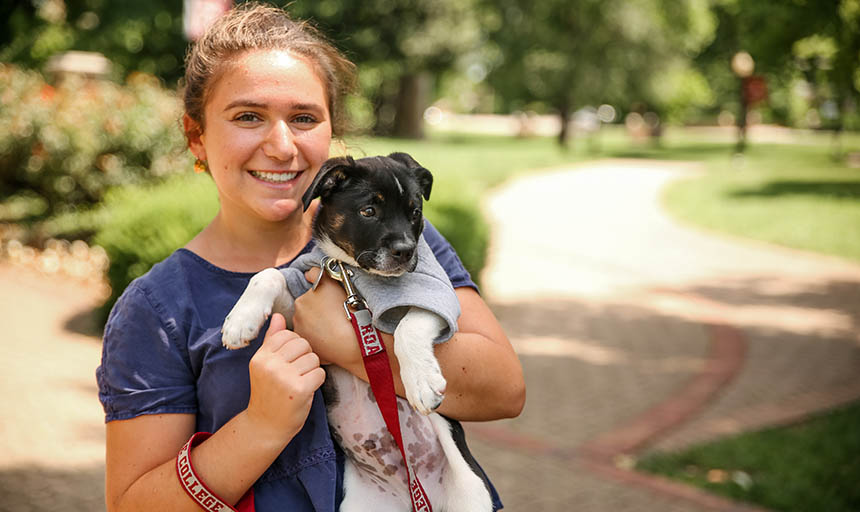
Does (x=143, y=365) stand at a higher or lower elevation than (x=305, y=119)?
lower

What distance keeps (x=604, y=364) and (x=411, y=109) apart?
106 feet

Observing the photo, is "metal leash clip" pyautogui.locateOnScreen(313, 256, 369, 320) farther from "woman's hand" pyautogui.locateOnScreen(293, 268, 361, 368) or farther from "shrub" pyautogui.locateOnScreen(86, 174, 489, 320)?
"shrub" pyautogui.locateOnScreen(86, 174, 489, 320)

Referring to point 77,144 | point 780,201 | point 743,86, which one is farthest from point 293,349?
point 743,86

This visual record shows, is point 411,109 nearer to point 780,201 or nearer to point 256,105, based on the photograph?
point 780,201

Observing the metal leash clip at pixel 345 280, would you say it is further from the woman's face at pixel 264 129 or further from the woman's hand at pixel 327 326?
the woman's face at pixel 264 129

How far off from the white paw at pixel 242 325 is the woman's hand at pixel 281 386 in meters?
0.10

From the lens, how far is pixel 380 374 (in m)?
2.12

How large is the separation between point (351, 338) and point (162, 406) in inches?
22.0

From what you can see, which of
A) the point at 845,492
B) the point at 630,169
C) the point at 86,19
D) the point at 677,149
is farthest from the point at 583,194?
the point at 677,149

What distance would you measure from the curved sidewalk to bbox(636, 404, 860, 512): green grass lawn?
243 millimetres

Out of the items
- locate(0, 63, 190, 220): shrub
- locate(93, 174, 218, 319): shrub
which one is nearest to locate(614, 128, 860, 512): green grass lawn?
locate(93, 174, 218, 319): shrub

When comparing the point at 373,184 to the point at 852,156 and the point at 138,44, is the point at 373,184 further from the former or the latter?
the point at 852,156

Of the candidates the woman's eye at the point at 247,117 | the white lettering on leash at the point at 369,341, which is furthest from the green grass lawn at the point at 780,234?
the woman's eye at the point at 247,117

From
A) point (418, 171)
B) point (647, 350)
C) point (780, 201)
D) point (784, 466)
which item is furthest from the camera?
point (780, 201)
